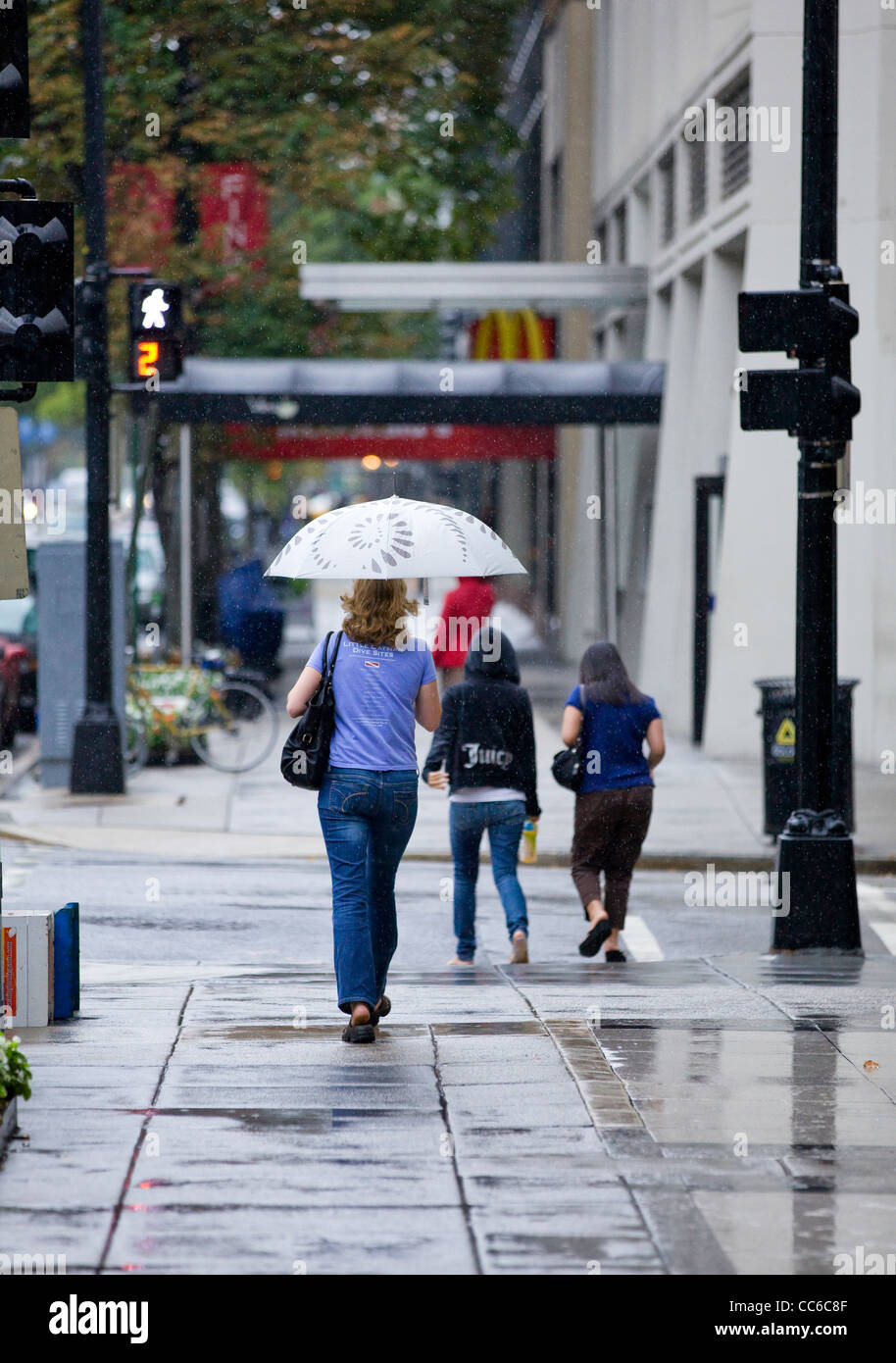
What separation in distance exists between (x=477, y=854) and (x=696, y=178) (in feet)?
53.8

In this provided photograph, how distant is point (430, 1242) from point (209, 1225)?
1.85 feet

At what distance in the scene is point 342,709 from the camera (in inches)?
279

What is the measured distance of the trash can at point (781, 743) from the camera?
1377cm

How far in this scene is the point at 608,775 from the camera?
9867 millimetres

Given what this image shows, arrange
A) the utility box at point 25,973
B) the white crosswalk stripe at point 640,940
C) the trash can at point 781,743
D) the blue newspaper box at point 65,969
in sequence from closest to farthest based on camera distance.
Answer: the utility box at point 25,973 < the blue newspaper box at point 65,969 < the white crosswalk stripe at point 640,940 < the trash can at point 781,743

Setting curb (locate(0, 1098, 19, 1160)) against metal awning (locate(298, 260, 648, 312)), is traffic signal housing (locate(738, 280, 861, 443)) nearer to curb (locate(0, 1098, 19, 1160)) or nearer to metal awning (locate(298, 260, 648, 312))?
curb (locate(0, 1098, 19, 1160))

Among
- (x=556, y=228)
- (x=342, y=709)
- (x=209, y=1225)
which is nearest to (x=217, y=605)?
(x=556, y=228)

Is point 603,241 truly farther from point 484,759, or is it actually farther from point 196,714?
point 484,759

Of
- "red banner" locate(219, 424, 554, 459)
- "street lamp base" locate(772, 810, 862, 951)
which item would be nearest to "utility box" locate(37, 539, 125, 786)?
"street lamp base" locate(772, 810, 862, 951)

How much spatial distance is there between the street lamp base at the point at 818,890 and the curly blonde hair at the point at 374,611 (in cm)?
347

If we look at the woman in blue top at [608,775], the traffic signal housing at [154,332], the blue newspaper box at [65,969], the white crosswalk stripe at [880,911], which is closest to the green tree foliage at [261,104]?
the traffic signal housing at [154,332]

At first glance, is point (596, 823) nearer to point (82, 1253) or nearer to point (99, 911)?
point (99, 911)

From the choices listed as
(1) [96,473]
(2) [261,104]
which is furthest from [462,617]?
(2) [261,104]

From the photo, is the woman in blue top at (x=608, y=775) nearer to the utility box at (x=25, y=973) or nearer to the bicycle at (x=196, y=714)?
the utility box at (x=25, y=973)
